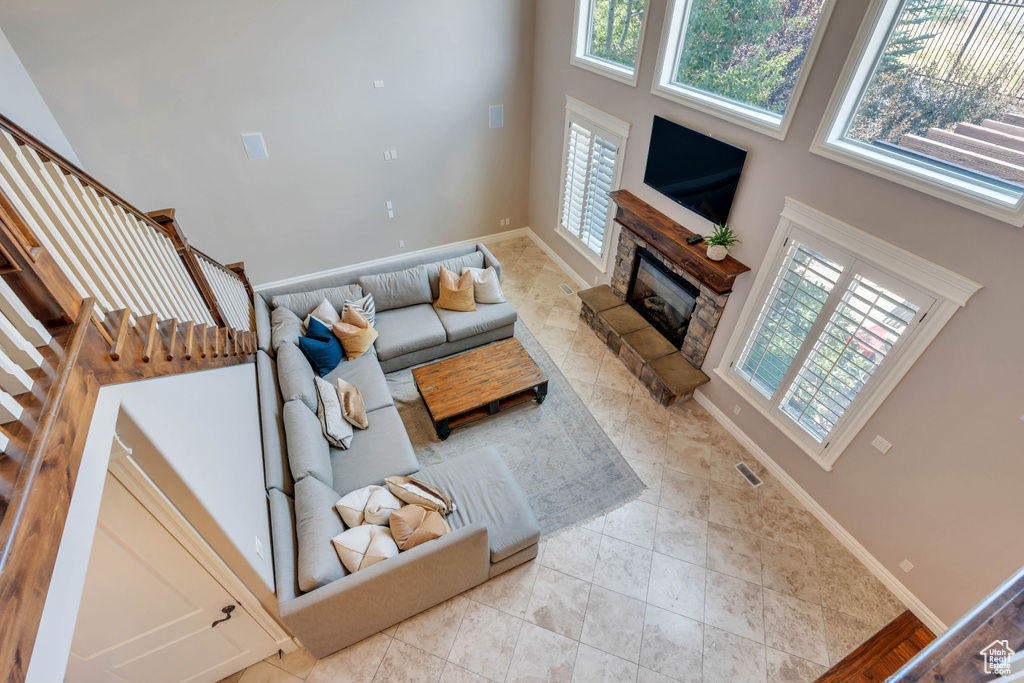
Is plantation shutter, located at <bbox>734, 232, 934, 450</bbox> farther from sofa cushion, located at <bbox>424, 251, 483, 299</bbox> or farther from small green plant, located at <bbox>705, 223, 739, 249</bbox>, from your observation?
sofa cushion, located at <bbox>424, 251, 483, 299</bbox>

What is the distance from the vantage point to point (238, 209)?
18.2ft

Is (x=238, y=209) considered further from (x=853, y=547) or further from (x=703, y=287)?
(x=853, y=547)

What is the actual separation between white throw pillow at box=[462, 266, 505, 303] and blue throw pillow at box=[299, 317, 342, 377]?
166 cm

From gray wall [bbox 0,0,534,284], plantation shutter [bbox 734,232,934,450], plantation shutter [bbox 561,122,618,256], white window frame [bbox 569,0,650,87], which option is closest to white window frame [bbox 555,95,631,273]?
plantation shutter [bbox 561,122,618,256]

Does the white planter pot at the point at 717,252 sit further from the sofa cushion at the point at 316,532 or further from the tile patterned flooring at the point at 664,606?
the sofa cushion at the point at 316,532

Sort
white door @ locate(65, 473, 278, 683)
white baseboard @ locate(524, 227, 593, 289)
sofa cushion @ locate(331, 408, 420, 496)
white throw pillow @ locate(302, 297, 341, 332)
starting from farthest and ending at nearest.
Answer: white baseboard @ locate(524, 227, 593, 289)
white throw pillow @ locate(302, 297, 341, 332)
sofa cushion @ locate(331, 408, 420, 496)
white door @ locate(65, 473, 278, 683)

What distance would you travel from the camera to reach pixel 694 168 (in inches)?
161

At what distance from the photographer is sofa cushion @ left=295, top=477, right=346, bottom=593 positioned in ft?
9.09

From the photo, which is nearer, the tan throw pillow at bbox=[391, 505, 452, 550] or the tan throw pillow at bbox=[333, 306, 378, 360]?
the tan throw pillow at bbox=[391, 505, 452, 550]

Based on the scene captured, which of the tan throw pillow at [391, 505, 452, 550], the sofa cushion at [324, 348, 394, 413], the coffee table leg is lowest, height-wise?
the coffee table leg

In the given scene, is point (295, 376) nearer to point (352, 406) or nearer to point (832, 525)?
point (352, 406)

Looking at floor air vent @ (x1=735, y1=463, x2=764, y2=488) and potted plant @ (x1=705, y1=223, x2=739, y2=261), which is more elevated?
potted plant @ (x1=705, y1=223, x2=739, y2=261)

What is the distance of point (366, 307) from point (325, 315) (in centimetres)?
44

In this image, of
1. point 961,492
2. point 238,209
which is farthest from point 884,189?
point 238,209
